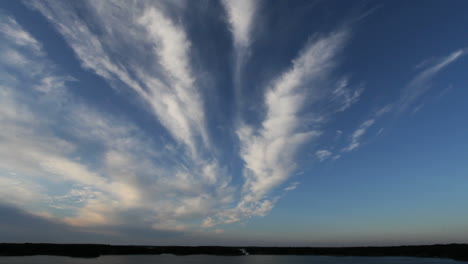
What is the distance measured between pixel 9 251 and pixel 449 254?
284 metres

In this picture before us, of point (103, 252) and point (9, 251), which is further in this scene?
point (103, 252)

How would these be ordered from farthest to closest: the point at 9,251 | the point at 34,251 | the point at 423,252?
the point at 423,252, the point at 34,251, the point at 9,251

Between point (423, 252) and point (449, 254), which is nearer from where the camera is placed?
point (449, 254)

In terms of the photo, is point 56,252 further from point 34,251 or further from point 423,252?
point 423,252

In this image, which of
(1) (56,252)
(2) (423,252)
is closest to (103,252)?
(1) (56,252)

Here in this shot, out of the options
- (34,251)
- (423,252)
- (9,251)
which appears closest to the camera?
(9,251)

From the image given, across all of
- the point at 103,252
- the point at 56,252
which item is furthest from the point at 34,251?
the point at 103,252

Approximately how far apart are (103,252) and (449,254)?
25469 centimetres

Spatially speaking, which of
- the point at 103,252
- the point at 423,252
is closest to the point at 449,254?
the point at 423,252

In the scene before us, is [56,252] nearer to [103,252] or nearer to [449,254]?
[103,252]

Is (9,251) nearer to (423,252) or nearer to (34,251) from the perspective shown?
(34,251)

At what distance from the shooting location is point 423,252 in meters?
191

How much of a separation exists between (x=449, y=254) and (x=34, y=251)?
277 m

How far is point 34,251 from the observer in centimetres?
15988
